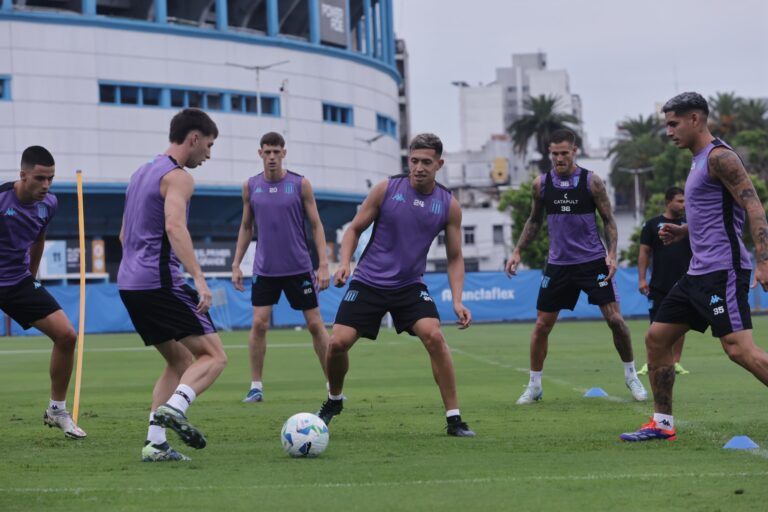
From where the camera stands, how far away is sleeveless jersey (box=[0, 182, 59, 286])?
374 inches

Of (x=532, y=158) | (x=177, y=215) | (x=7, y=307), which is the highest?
(x=532, y=158)

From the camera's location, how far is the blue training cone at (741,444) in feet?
26.0

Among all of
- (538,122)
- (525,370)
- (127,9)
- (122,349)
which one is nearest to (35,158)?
(525,370)

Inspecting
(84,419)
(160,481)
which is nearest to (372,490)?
(160,481)

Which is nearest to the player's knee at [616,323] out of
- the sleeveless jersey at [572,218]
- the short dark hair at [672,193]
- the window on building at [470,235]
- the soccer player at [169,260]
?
the sleeveless jersey at [572,218]

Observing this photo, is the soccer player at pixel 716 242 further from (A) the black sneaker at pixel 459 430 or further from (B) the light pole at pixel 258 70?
(B) the light pole at pixel 258 70

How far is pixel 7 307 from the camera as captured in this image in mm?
9672

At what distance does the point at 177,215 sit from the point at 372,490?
2365 millimetres

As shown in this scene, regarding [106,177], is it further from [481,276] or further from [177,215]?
[177,215]

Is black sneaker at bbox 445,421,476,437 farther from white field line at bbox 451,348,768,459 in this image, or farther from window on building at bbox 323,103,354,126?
window on building at bbox 323,103,354,126

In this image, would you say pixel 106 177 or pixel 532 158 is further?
pixel 532 158

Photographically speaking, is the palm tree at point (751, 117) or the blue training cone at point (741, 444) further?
the palm tree at point (751, 117)

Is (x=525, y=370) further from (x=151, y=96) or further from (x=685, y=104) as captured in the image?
(x=151, y=96)

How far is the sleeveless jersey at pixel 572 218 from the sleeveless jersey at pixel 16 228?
186 inches
